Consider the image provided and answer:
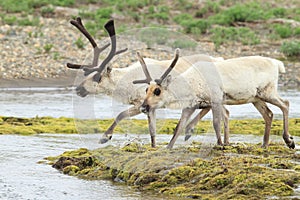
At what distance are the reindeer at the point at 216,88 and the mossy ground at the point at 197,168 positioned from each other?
0.57 meters

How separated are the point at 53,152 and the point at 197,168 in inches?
149

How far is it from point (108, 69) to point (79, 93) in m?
0.66


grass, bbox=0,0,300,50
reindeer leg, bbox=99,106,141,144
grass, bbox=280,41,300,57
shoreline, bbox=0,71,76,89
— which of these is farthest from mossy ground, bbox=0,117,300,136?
grass, bbox=0,0,300,50

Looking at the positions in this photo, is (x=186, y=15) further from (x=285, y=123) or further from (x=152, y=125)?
(x=152, y=125)

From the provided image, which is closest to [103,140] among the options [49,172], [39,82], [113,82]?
[113,82]

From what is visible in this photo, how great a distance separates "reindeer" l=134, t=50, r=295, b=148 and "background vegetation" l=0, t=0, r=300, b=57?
16.6m

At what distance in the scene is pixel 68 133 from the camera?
1620cm

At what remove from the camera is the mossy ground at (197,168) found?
9.52 metres

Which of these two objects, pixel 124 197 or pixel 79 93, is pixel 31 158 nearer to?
pixel 79 93

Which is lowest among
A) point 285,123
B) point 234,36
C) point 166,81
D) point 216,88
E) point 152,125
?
point 152,125

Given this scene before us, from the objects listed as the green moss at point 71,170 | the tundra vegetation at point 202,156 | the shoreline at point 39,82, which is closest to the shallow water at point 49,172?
the green moss at point 71,170

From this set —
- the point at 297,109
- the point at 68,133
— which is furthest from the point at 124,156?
the point at 297,109

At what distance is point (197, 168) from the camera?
10.5 meters

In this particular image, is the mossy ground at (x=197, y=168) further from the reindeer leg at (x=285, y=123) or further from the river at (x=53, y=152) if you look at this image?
the river at (x=53, y=152)
